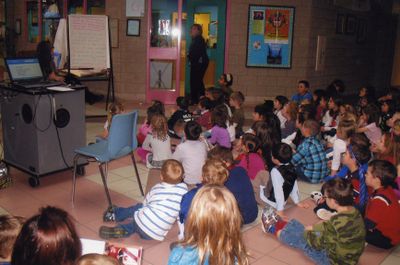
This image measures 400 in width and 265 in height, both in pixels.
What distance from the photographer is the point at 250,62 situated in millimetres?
9766

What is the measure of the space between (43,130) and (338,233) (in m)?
2.97

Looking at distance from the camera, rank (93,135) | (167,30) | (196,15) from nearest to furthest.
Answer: (93,135) < (167,30) < (196,15)

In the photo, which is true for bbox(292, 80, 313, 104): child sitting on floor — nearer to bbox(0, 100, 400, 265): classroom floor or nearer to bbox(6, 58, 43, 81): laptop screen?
bbox(0, 100, 400, 265): classroom floor

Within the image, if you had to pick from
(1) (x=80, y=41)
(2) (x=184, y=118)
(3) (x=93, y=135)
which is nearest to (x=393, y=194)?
(2) (x=184, y=118)

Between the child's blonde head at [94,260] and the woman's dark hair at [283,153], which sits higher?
the child's blonde head at [94,260]

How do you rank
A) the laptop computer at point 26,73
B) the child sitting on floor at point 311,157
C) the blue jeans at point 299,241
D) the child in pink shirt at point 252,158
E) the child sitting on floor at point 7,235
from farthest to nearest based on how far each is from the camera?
the child sitting on floor at point 311,157
the laptop computer at point 26,73
the child in pink shirt at point 252,158
the blue jeans at point 299,241
the child sitting on floor at point 7,235

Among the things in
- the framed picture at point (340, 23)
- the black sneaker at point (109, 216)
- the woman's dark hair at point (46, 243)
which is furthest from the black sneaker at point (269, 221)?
the framed picture at point (340, 23)

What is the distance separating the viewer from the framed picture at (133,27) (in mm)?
9305

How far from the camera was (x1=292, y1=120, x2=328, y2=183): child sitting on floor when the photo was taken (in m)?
4.79

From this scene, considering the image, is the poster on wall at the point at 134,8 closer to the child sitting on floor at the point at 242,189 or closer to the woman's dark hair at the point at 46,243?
the child sitting on floor at the point at 242,189

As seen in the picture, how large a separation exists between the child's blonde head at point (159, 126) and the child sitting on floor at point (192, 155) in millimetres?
522

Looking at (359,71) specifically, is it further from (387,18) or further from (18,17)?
(18,17)

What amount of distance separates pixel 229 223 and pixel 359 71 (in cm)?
1193

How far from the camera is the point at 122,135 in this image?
3963 millimetres
